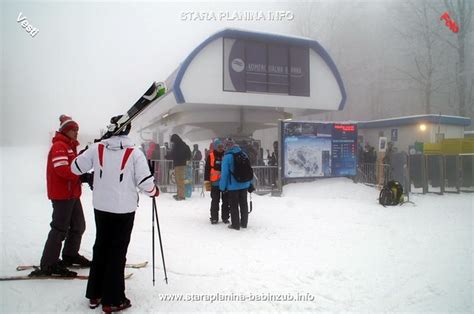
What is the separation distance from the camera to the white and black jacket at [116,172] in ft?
10.7

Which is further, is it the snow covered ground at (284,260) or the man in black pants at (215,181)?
the man in black pants at (215,181)

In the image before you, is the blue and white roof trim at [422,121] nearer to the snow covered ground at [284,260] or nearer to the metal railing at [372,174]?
the metal railing at [372,174]

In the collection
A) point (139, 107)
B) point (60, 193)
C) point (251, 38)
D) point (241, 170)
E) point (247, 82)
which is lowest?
point (60, 193)

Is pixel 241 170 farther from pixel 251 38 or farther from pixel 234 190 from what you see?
pixel 251 38

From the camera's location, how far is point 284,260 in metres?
5.01

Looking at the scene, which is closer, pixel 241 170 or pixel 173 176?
pixel 241 170

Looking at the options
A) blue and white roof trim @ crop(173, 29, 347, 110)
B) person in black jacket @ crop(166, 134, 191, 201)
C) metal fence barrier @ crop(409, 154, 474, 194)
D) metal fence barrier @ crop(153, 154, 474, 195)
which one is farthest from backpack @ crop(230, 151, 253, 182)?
blue and white roof trim @ crop(173, 29, 347, 110)

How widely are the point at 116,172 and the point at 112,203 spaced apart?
1.02ft

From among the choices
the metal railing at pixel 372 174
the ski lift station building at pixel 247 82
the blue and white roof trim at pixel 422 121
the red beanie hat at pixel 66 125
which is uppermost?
the ski lift station building at pixel 247 82

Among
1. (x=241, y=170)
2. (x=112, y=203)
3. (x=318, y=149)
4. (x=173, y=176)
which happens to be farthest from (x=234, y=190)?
(x=318, y=149)

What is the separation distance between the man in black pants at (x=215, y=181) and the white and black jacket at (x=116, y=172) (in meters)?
4.05

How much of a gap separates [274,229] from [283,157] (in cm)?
539

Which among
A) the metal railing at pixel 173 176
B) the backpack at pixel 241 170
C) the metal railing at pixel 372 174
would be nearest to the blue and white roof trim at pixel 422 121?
the metal railing at pixel 372 174

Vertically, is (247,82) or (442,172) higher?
(247,82)
